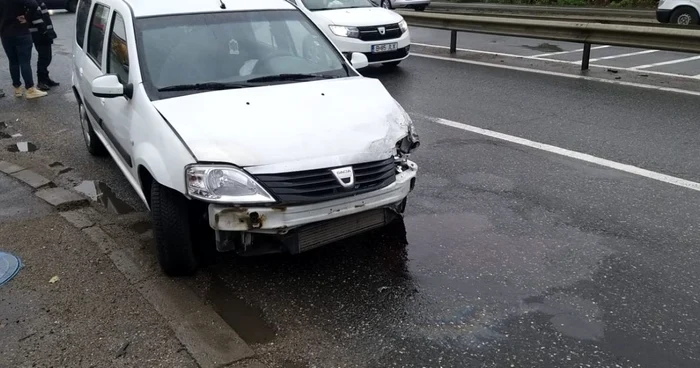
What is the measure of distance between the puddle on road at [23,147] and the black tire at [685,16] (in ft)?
49.0

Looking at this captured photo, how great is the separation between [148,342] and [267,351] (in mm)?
702

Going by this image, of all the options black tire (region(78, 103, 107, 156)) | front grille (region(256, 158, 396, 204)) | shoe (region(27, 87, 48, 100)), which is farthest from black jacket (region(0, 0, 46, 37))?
front grille (region(256, 158, 396, 204))

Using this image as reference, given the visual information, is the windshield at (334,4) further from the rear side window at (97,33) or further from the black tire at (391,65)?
the rear side window at (97,33)

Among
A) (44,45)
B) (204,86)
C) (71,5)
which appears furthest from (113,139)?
(71,5)

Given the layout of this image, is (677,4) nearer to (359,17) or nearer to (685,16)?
(685,16)

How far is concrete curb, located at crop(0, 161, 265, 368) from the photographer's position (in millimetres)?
3482

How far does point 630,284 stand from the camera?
4016 mm

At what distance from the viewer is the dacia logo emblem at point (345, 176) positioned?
384 centimetres

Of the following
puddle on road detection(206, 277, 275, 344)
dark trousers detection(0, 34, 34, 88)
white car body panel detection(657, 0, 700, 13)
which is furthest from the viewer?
white car body panel detection(657, 0, 700, 13)

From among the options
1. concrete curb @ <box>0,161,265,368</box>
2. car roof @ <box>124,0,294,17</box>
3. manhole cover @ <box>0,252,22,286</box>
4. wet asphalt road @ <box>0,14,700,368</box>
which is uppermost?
car roof @ <box>124,0,294,17</box>

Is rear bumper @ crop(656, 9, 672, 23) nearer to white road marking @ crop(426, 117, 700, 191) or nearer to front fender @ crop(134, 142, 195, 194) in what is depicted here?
white road marking @ crop(426, 117, 700, 191)

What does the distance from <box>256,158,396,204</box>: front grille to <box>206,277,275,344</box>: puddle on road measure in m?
0.76

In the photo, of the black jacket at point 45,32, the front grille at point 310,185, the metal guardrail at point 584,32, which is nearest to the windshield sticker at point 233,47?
the front grille at point 310,185

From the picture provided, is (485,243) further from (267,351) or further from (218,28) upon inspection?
(218,28)
